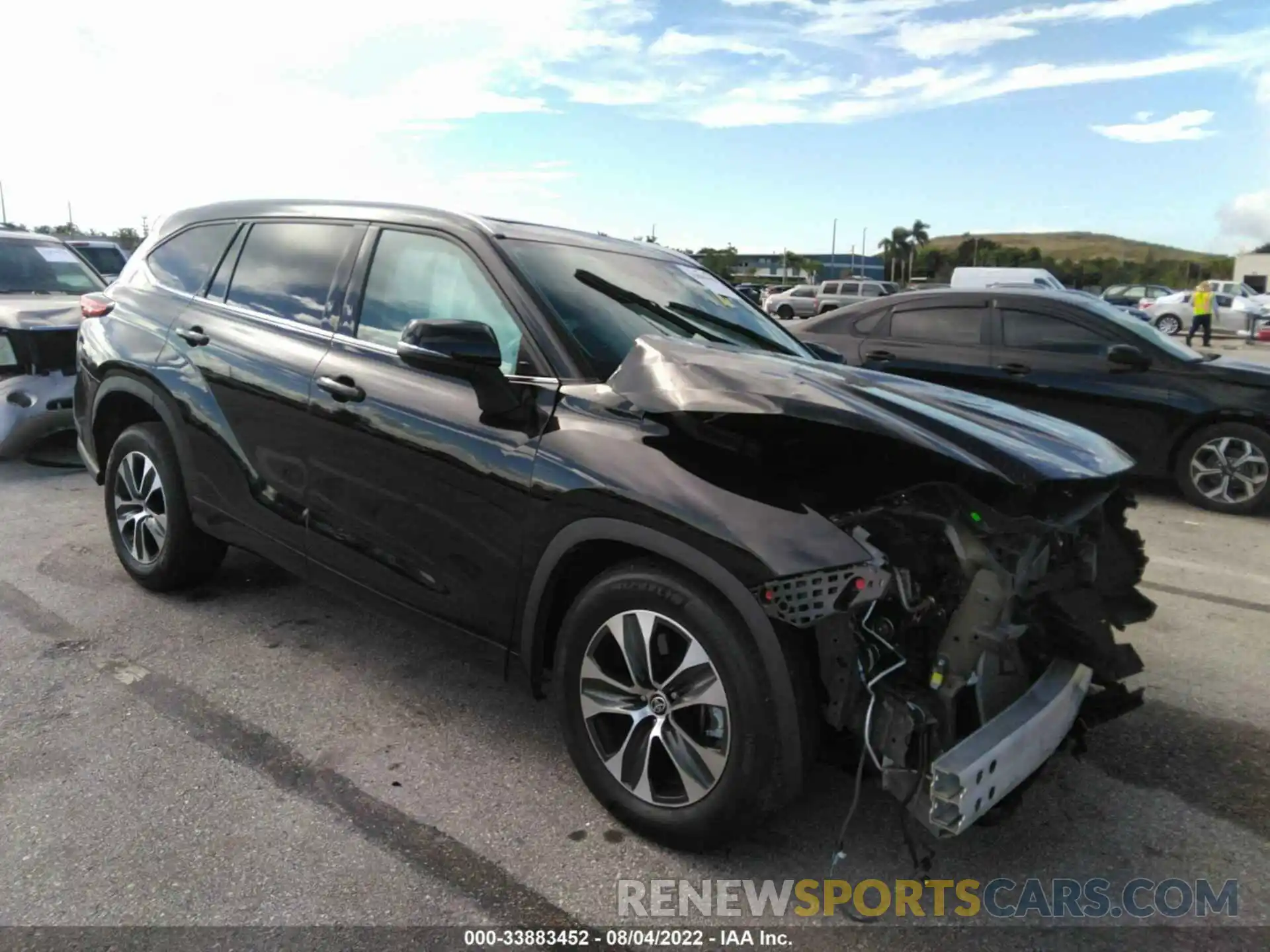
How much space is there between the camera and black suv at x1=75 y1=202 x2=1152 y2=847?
233 cm

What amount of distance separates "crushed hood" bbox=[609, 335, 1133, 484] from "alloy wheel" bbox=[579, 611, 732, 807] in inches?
24.5

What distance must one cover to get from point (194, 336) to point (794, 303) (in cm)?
3868

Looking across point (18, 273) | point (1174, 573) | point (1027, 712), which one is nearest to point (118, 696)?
point (1027, 712)

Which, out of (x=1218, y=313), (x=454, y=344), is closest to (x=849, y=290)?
(x=1218, y=313)

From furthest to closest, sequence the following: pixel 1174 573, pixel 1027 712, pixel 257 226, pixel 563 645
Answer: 1. pixel 1174 573
2. pixel 257 226
3. pixel 563 645
4. pixel 1027 712

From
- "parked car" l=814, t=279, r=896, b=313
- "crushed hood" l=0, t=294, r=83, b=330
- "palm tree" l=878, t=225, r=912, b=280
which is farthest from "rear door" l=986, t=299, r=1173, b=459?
"palm tree" l=878, t=225, r=912, b=280

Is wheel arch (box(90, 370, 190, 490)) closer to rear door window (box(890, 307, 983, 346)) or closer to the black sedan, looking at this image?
the black sedan

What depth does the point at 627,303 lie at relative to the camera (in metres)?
3.37

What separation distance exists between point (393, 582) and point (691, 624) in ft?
4.27

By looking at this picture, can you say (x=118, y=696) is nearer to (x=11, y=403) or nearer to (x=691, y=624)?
(x=691, y=624)

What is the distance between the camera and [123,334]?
4438mm

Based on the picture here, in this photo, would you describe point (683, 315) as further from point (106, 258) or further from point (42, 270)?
point (106, 258)

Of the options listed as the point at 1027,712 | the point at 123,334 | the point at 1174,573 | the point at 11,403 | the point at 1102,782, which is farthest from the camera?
the point at 11,403

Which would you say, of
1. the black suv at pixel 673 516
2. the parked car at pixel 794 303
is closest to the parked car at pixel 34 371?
the black suv at pixel 673 516
